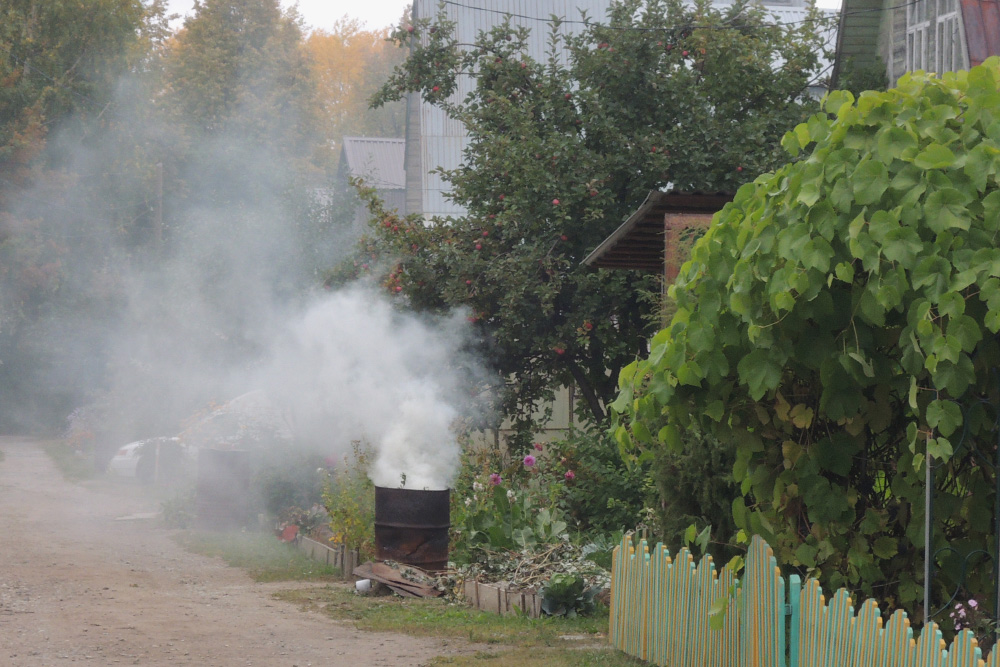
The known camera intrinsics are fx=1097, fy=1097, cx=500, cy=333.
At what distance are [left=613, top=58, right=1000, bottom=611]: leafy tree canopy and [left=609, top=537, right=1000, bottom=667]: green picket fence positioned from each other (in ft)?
0.81

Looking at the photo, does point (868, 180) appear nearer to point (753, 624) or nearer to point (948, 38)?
point (753, 624)

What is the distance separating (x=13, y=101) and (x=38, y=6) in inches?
125

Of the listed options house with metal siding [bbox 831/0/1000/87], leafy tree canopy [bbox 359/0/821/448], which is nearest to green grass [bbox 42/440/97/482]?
leafy tree canopy [bbox 359/0/821/448]

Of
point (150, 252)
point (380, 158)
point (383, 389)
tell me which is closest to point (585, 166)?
point (383, 389)

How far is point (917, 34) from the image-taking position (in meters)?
13.8

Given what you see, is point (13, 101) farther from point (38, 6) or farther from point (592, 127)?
point (592, 127)

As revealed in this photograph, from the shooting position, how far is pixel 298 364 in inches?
807

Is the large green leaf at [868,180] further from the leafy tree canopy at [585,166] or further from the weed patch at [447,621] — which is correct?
the leafy tree canopy at [585,166]

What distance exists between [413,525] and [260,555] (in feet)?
10.3

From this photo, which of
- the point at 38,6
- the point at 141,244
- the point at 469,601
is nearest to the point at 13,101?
the point at 38,6

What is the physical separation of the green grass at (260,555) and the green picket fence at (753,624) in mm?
5002

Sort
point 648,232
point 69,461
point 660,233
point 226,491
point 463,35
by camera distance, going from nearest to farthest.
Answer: point 660,233 → point 648,232 → point 226,491 → point 463,35 → point 69,461

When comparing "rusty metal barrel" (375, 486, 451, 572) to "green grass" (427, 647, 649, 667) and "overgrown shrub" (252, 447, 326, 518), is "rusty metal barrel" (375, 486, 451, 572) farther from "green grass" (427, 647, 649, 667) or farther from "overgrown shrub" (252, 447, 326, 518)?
"overgrown shrub" (252, 447, 326, 518)

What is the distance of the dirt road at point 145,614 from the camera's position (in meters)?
7.99
